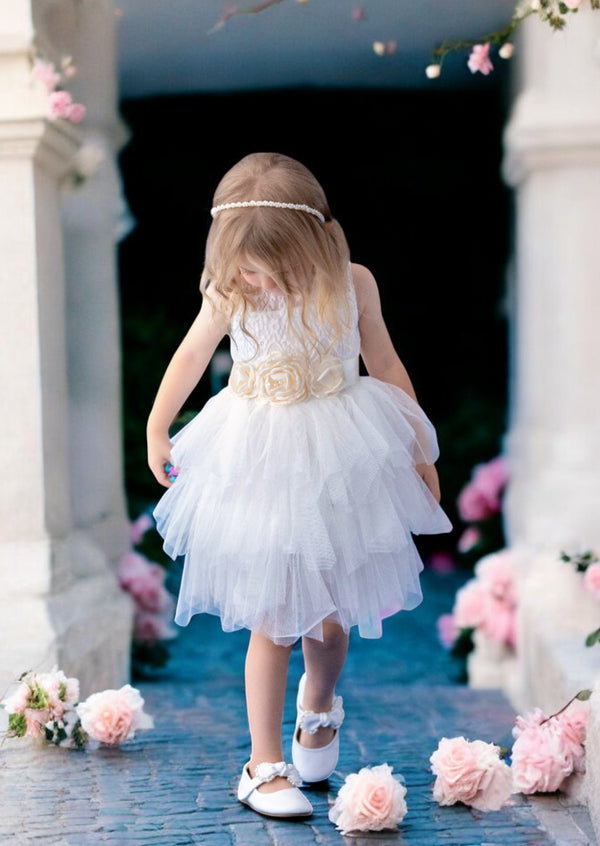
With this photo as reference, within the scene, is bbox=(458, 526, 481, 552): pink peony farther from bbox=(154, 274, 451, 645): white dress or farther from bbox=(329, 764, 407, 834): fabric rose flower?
bbox=(329, 764, 407, 834): fabric rose flower

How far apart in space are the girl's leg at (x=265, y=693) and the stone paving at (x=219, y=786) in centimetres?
15

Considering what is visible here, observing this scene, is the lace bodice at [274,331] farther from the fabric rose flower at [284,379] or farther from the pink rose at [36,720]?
the pink rose at [36,720]

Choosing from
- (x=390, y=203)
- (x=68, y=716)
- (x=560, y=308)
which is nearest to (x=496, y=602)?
(x=560, y=308)

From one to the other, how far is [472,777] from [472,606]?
2465mm

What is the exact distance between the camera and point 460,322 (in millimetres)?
8164

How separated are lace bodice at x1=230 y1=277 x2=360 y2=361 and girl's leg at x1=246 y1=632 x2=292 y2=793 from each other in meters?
0.68

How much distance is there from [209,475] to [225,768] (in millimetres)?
923

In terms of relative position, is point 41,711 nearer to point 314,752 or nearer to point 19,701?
point 19,701

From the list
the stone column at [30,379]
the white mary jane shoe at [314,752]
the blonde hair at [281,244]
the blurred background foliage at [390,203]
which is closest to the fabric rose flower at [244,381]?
the blonde hair at [281,244]

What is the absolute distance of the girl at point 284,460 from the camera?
2629mm

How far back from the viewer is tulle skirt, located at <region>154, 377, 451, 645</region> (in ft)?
8.63

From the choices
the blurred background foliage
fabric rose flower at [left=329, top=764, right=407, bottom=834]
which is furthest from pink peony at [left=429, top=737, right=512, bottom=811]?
the blurred background foliage

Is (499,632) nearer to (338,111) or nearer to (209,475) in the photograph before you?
(209,475)

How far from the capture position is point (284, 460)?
264 cm
